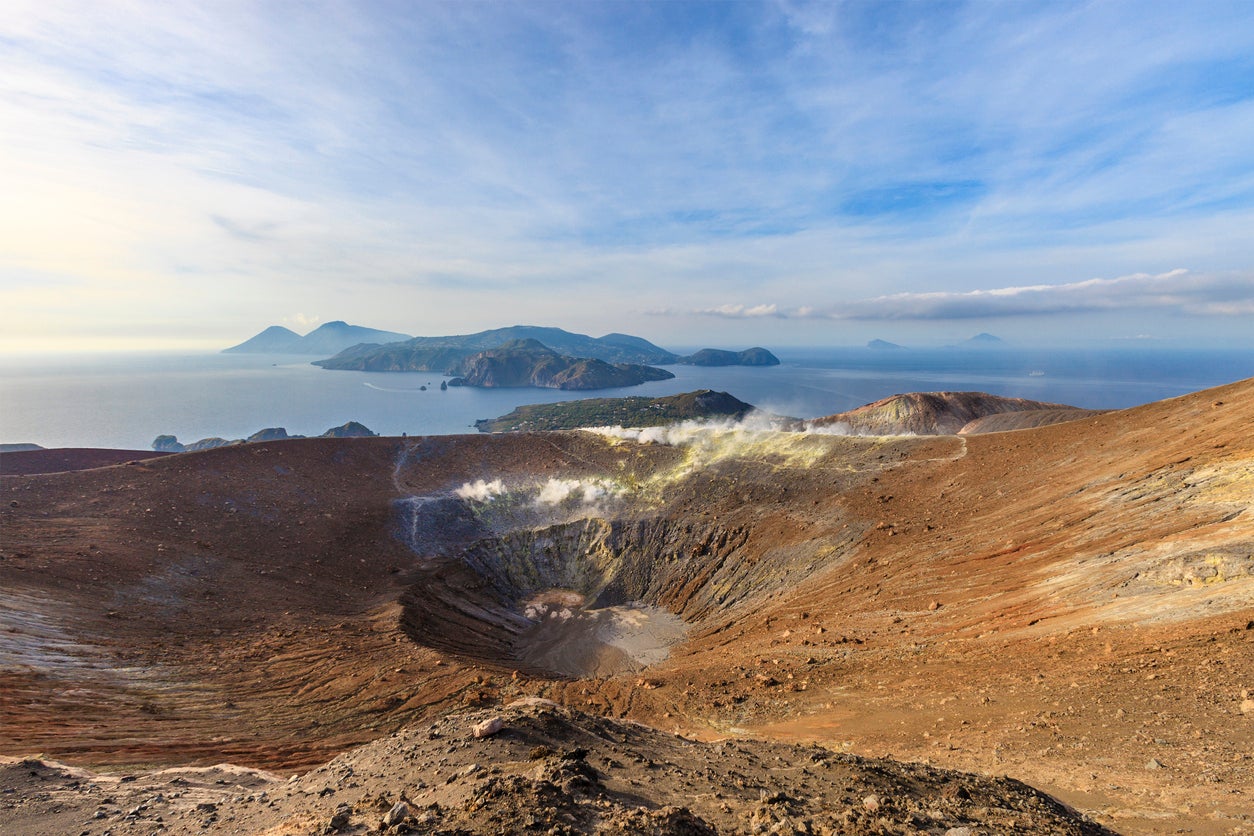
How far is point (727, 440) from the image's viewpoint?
1999 inches

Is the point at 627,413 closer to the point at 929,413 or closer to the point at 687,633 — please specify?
the point at 929,413

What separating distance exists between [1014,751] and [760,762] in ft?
19.8

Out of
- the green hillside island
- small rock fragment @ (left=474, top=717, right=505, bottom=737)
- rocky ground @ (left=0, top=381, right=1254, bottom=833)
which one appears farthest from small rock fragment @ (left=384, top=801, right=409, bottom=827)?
the green hillside island

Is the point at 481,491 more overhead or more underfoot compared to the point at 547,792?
more underfoot

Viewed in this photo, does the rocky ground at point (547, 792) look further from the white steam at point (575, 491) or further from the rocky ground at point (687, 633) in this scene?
the white steam at point (575, 491)

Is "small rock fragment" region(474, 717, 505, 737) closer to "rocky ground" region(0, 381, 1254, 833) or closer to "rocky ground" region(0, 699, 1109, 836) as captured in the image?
"rocky ground" region(0, 699, 1109, 836)

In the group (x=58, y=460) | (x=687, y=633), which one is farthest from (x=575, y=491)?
(x=58, y=460)

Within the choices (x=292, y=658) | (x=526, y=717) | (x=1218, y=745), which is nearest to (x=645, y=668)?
(x=292, y=658)

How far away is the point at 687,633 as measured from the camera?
33.6 m

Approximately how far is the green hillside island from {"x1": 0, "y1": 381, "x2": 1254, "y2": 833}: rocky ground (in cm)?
9413

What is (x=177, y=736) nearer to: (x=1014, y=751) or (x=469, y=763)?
(x=469, y=763)

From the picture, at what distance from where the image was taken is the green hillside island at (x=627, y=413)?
14550 centimetres

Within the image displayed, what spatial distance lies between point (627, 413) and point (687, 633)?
403ft

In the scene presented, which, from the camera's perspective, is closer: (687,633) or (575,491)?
(687,633)
